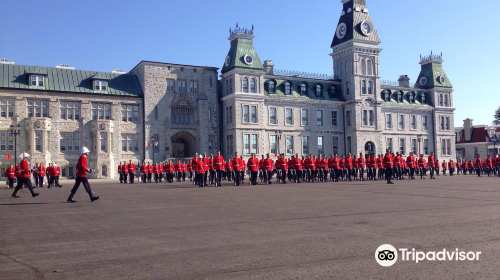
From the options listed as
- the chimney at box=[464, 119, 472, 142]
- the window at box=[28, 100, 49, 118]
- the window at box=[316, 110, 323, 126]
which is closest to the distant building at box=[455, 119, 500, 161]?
the chimney at box=[464, 119, 472, 142]

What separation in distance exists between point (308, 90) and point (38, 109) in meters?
32.7

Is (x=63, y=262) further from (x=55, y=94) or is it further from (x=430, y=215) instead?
(x=55, y=94)

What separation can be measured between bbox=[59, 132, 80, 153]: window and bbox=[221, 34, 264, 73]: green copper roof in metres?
19.1

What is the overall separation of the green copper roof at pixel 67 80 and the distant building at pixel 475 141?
61100 millimetres

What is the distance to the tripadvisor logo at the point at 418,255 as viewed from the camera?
630cm

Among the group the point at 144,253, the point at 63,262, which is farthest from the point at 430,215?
the point at 63,262

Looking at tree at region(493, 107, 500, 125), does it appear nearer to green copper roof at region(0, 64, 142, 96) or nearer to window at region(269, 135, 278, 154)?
window at region(269, 135, 278, 154)

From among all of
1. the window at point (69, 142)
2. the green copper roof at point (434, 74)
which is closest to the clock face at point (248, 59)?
the window at point (69, 142)

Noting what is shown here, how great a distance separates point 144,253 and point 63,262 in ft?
3.86

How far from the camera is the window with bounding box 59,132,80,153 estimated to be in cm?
4831

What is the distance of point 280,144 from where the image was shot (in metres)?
56.2

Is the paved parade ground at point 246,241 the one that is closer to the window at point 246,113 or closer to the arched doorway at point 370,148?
the window at point 246,113

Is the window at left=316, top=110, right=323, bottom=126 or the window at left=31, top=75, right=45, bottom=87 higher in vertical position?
the window at left=31, top=75, right=45, bottom=87

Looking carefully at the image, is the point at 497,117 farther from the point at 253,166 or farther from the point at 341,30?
the point at 253,166
